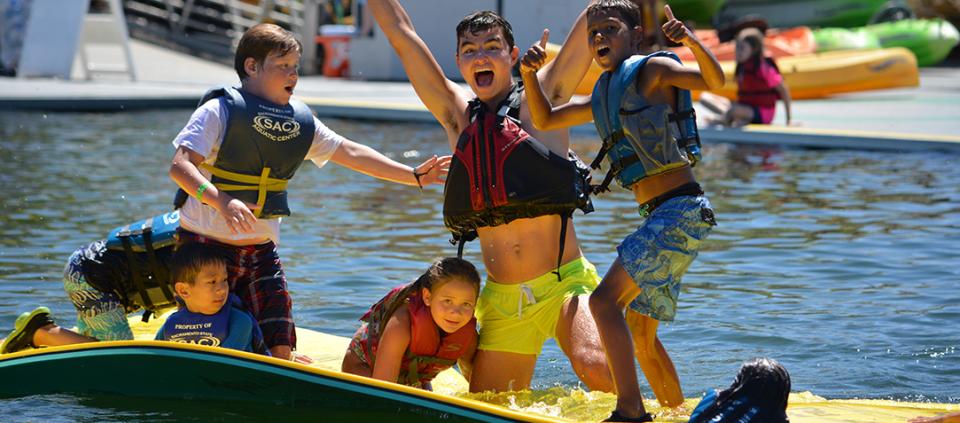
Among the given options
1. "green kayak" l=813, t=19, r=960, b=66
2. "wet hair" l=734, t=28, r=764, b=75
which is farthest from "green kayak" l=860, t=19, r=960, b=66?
"wet hair" l=734, t=28, r=764, b=75

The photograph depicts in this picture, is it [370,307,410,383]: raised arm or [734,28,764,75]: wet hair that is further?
[734,28,764,75]: wet hair

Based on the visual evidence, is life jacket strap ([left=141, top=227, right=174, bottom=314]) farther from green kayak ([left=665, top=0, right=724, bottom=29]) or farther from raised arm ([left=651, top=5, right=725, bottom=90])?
green kayak ([left=665, top=0, right=724, bottom=29])

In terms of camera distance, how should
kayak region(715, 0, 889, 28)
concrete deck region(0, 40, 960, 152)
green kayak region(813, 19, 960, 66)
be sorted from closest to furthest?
concrete deck region(0, 40, 960, 152) → green kayak region(813, 19, 960, 66) → kayak region(715, 0, 889, 28)

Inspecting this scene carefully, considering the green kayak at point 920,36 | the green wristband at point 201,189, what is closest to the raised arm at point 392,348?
the green wristband at point 201,189

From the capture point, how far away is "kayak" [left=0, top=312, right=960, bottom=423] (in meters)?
4.32

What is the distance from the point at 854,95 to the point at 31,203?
1248cm

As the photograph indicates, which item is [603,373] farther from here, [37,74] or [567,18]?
[567,18]

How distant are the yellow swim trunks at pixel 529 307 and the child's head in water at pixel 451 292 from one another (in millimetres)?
173

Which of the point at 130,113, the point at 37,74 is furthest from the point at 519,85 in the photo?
the point at 37,74

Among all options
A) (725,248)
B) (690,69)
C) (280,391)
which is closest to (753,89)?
(725,248)

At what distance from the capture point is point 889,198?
1030cm

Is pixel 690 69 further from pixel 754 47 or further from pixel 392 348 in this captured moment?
pixel 754 47

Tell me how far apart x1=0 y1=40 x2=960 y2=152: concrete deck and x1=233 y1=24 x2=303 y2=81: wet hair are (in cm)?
908

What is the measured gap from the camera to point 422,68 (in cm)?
514
